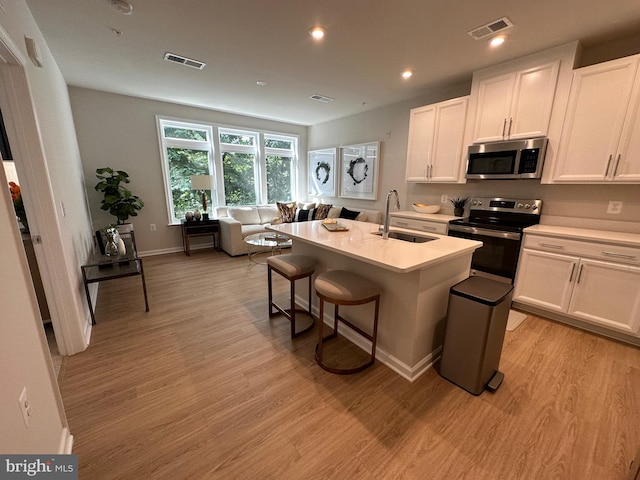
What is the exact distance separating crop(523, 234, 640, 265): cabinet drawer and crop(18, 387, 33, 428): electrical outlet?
3612mm

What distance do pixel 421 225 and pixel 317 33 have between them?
8.05ft

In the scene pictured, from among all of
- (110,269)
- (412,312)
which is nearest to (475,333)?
(412,312)

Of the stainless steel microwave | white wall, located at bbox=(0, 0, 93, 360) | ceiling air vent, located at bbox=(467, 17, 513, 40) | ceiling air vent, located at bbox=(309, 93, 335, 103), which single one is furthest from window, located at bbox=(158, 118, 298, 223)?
ceiling air vent, located at bbox=(467, 17, 513, 40)

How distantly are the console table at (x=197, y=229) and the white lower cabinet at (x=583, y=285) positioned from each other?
4631mm

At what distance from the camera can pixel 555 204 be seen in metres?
2.81

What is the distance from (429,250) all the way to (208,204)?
15.3 ft

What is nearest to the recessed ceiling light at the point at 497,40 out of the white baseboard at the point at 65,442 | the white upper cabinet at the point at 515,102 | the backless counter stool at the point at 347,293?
the white upper cabinet at the point at 515,102

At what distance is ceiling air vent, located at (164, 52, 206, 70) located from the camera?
9.00 feet

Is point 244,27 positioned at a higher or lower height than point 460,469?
higher

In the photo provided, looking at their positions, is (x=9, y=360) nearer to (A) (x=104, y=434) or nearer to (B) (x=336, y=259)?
(A) (x=104, y=434)

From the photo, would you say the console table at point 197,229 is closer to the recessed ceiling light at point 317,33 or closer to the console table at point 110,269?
the console table at point 110,269

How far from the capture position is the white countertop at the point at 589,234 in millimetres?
2127

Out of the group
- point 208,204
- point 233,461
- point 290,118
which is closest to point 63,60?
point 208,204

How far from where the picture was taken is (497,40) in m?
2.31
